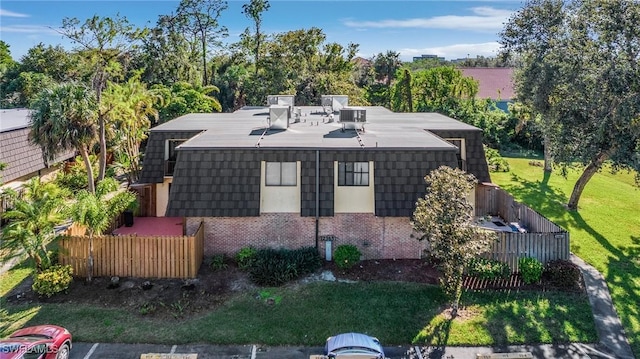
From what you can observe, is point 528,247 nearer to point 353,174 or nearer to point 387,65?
point 353,174

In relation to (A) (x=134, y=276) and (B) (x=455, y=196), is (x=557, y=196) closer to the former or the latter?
(B) (x=455, y=196)

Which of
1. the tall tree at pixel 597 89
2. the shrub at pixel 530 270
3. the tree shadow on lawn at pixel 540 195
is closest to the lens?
the shrub at pixel 530 270

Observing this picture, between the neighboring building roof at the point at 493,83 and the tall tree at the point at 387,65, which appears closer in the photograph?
the neighboring building roof at the point at 493,83

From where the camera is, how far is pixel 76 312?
13883mm

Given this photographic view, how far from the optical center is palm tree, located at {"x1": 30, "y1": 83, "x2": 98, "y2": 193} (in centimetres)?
1988

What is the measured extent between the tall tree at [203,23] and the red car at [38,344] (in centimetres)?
4295

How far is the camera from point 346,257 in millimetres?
16844

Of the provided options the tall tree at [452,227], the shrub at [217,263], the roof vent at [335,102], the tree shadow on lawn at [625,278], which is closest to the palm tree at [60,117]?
the shrub at [217,263]

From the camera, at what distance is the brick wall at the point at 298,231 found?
57.3 ft

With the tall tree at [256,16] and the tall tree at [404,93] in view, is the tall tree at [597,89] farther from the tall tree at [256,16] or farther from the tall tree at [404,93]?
the tall tree at [256,16]

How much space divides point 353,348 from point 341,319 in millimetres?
2360

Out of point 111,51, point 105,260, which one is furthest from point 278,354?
point 111,51

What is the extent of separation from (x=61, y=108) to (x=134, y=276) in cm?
932

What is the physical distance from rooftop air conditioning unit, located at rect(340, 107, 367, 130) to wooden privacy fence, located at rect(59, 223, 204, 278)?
9.55m
